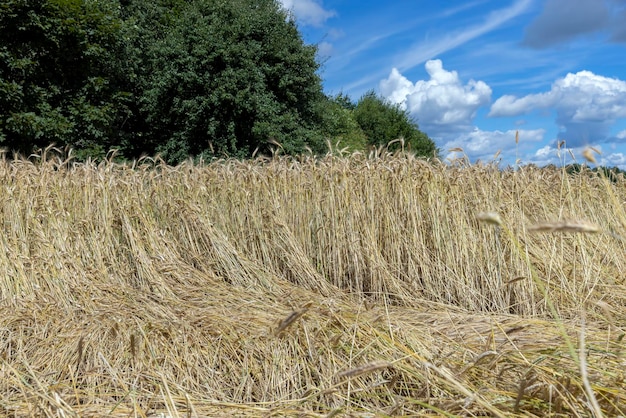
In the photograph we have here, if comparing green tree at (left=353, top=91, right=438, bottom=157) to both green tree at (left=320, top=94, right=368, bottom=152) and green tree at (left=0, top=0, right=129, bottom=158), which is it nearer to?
green tree at (left=320, top=94, right=368, bottom=152)

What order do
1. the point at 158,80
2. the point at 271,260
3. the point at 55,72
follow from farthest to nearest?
1. the point at 158,80
2. the point at 55,72
3. the point at 271,260

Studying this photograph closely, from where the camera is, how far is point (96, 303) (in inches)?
134

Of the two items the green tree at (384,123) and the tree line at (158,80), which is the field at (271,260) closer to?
the tree line at (158,80)

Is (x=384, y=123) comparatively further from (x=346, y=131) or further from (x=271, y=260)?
(x=271, y=260)

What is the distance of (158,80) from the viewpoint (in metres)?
12.6

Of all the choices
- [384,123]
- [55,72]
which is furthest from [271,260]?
[384,123]

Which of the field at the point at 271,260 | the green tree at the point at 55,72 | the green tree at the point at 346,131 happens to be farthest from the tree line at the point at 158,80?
the field at the point at 271,260

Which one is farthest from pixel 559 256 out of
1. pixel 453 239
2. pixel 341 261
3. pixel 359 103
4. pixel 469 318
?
pixel 359 103

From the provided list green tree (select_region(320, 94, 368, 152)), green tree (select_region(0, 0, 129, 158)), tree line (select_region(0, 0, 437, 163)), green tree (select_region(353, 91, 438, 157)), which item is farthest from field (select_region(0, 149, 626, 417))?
green tree (select_region(353, 91, 438, 157))

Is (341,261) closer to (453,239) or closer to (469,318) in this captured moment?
(453,239)

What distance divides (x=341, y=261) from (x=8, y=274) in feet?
7.53

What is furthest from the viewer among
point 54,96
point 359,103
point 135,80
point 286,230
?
point 359,103

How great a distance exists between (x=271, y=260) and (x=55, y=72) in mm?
9109

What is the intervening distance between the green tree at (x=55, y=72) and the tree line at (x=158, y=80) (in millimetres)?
23
